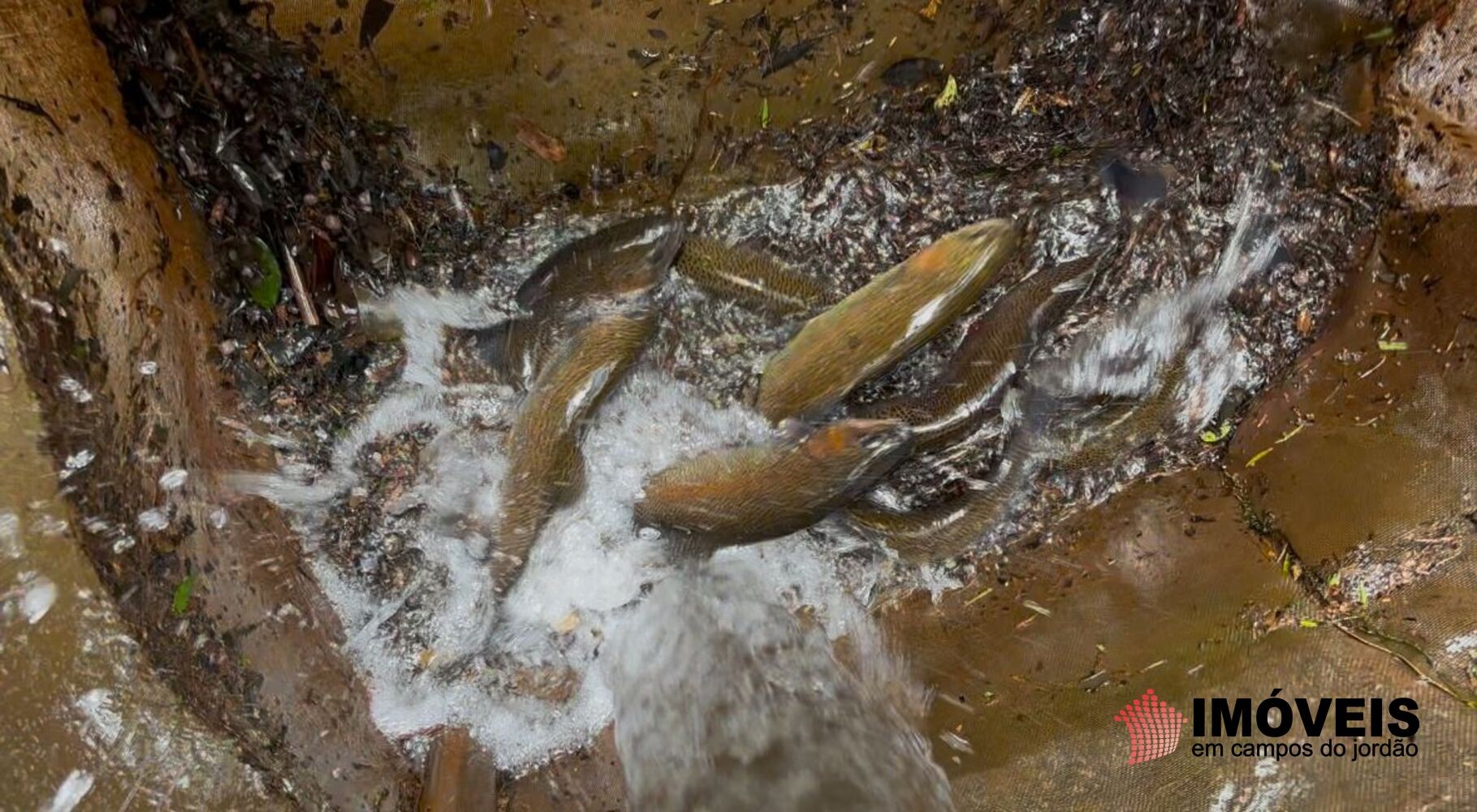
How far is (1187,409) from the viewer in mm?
4070

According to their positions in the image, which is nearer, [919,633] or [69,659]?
[69,659]

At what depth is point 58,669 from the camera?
2676mm

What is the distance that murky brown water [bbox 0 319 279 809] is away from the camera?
258 cm

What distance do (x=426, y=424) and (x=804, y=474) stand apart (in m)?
1.77

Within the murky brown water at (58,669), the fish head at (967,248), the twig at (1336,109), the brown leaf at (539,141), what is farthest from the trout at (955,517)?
the murky brown water at (58,669)

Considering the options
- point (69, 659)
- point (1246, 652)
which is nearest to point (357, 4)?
point (69, 659)

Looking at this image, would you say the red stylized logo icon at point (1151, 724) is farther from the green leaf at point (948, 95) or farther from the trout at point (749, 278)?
the green leaf at point (948, 95)

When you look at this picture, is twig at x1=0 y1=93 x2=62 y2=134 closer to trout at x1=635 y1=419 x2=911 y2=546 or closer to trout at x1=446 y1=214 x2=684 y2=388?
trout at x1=446 y1=214 x2=684 y2=388

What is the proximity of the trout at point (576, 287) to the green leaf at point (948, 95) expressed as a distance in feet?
4.27

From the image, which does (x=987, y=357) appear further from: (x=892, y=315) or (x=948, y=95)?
(x=948, y=95)

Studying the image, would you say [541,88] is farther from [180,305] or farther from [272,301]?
[180,305]

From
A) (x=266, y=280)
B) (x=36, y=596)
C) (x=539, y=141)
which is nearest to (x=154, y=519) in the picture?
(x=36, y=596)

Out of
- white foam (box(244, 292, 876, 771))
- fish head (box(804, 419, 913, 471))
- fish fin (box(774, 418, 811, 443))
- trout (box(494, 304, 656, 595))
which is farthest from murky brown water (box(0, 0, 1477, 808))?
fish fin (box(774, 418, 811, 443))

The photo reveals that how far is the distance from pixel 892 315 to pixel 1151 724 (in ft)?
8.17
